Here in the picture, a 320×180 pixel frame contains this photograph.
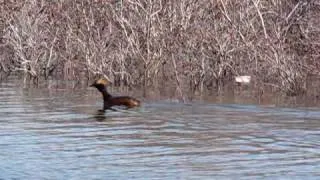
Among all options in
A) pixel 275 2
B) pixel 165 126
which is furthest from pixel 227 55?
pixel 165 126

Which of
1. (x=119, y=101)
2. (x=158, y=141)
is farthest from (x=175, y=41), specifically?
(x=158, y=141)

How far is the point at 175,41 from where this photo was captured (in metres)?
21.4

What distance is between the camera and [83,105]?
17.8 metres

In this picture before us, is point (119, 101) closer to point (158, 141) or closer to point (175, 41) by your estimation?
point (158, 141)

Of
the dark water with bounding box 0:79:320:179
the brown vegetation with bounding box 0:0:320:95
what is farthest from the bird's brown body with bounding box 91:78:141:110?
the brown vegetation with bounding box 0:0:320:95

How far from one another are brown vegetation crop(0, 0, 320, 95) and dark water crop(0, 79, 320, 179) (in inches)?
120

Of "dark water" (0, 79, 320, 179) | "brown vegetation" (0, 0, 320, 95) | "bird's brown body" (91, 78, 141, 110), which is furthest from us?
"brown vegetation" (0, 0, 320, 95)

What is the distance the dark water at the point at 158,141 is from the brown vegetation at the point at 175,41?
3.06m

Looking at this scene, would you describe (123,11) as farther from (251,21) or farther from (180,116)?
(180,116)

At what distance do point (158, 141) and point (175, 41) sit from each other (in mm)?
8690

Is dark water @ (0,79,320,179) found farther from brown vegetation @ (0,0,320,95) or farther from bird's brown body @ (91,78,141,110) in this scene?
brown vegetation @ (0,0,320,95)

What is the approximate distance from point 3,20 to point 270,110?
11169 millimetres

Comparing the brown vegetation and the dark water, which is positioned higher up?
the brown vegetation

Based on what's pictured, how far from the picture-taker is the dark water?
1058 cm
